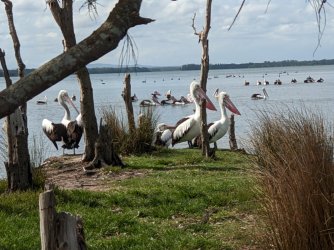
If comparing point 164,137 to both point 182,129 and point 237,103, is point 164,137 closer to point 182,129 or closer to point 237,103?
point 182,129

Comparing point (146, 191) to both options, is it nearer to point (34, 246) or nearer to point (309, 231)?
point (34, 246)

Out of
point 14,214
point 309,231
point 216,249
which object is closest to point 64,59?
Result: point 309,231

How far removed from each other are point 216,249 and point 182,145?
1507 cm

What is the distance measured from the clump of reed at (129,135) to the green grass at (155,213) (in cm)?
396

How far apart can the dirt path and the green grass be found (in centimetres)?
33

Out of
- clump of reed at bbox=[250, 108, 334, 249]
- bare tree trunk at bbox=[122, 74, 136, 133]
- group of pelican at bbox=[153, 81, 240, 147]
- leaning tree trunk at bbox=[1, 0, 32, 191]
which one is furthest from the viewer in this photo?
group of pelican at bbox=[153, 81, 240, 147]

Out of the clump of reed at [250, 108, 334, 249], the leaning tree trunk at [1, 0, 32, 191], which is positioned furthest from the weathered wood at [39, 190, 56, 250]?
the leaning tree trunk at [1, 0, 32, 191]

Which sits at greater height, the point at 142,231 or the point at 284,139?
the point at 284,139

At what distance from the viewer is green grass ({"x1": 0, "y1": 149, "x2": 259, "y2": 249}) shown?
21.5 ft

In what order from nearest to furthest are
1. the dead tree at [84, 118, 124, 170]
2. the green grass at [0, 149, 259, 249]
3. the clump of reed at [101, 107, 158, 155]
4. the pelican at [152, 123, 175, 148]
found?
the green grass at [0, 149, 259, 249] < the dead tree at [84, 118, 124, 170] < the clump of reed at [101, 107, 158, 155] < the pelican at [152, 123, 175, 148]

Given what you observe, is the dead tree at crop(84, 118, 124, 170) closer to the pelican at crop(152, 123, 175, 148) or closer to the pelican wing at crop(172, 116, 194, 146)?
the pelican wing at crop(172, 116, 194, 146)

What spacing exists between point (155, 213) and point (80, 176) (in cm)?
395

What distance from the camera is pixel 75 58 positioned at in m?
3.01

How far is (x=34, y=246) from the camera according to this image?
6.42m
